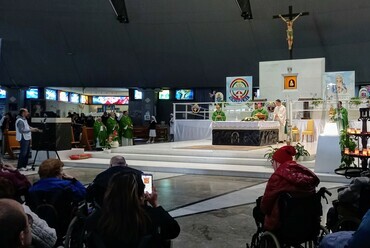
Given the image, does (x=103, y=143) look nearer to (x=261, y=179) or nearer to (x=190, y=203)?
(x=261, y=179)

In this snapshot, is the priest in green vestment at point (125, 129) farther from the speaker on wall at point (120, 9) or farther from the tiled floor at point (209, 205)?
the speaker on wall at point (120, 9)

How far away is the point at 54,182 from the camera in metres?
3.72

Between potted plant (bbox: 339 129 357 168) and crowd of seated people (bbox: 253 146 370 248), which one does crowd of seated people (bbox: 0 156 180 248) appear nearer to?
crowd of seated people (bbox: 253 146 370 248)

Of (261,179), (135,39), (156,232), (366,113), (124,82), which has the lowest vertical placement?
(261,179)

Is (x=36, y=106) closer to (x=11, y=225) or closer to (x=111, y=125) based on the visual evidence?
(x=111, y=125)

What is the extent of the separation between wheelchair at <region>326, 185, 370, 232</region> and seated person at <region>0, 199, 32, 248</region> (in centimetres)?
270

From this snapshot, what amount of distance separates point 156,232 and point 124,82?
24.6 meters

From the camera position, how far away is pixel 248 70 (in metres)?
24.2

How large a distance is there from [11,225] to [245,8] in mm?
20985

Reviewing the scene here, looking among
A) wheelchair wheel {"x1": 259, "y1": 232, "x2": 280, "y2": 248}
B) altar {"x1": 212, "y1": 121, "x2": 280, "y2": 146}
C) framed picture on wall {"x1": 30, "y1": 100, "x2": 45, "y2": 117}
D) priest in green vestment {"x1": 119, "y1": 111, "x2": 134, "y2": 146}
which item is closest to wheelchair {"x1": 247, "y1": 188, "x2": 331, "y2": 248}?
wheelchair wheel {"x1": 259, "y1": 232, "x2": 280, "y2": 248}

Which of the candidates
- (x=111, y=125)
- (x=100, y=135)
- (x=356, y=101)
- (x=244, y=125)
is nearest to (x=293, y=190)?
(x=244, y=125)

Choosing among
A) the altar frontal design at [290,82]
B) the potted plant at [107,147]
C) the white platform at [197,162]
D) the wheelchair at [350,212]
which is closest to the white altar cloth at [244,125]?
the white platform at [197,162]

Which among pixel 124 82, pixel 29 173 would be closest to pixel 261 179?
pixel 29 173

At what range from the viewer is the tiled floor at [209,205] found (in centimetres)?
480
